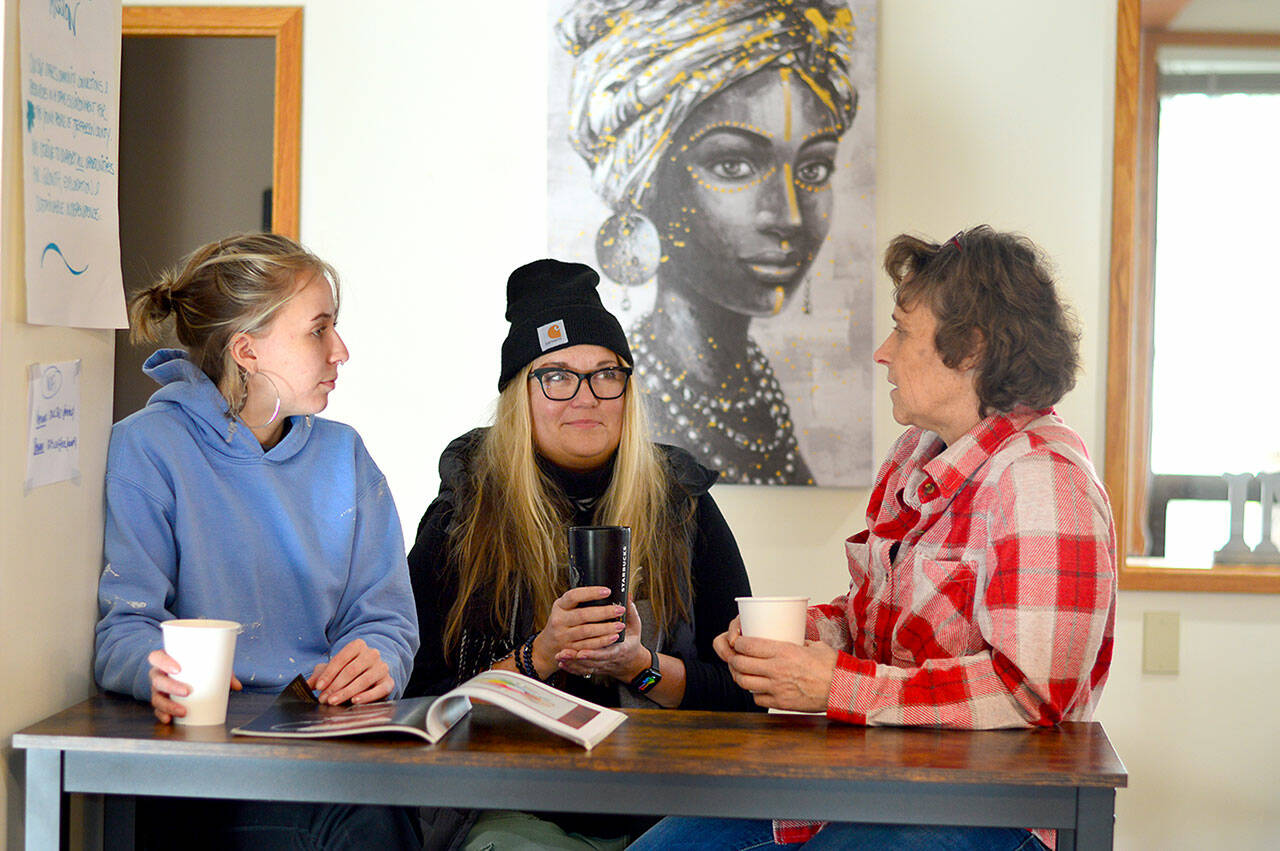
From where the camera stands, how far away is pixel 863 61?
8.90 ft

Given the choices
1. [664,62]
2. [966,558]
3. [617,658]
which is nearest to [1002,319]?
[966,558]

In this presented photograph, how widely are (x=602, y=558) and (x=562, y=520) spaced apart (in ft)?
1.71

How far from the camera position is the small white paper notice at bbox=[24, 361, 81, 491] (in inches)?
54.4

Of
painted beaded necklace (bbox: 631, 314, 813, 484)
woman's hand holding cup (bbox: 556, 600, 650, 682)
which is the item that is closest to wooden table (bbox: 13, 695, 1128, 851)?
woman's hand holding cup (bbox: 556, 600, 650, 682)

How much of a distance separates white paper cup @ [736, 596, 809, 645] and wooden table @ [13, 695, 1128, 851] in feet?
0.79

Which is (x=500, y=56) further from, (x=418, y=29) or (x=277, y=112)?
(x=277, y=112)

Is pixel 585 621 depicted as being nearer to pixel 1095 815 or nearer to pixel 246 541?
pixel 246 541

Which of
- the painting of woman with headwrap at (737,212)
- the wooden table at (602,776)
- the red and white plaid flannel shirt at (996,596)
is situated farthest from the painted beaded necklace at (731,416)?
the wooden table at (602,776)

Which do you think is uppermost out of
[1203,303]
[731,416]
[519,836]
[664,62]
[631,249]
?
[664,62]

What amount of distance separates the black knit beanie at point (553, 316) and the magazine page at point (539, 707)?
83 cm

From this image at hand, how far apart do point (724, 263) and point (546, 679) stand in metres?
1.17

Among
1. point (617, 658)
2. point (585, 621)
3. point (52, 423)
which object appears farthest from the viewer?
point (617, 658)

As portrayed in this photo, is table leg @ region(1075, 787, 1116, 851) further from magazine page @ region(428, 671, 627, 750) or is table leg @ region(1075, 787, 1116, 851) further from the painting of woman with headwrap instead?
the painting of woman with headwrap

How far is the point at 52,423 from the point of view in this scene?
55.9 inches
